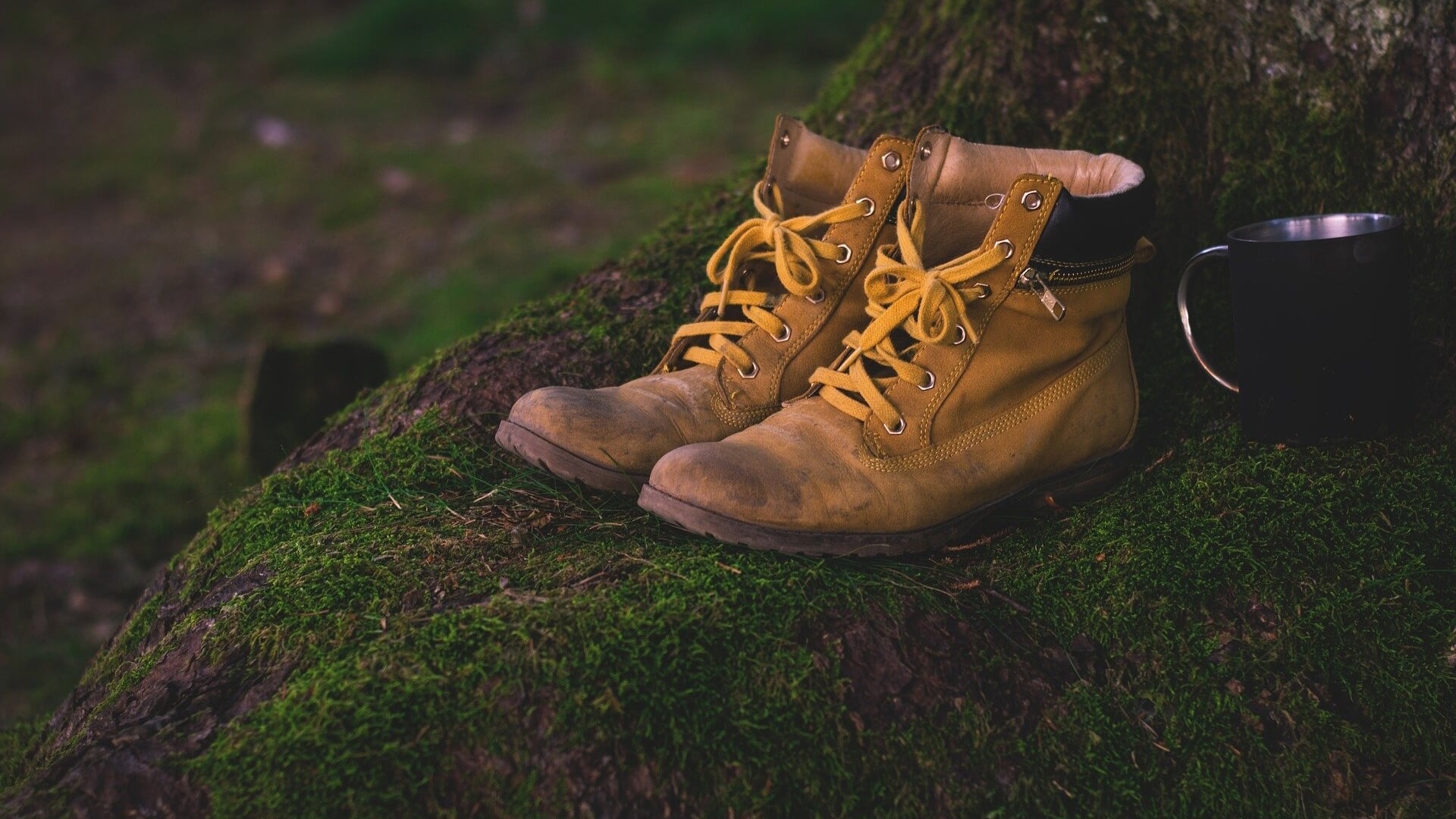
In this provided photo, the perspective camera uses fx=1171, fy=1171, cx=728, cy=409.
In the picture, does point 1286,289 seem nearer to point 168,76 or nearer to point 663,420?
point 663,420

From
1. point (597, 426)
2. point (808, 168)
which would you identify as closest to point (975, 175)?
point (808, 168)

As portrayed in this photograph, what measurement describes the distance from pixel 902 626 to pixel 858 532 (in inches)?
9.5

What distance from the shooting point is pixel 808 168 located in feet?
8.96

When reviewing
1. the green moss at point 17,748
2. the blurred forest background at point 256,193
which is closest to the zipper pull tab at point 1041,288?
the green moss at point 17,748

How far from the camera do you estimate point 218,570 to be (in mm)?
2486

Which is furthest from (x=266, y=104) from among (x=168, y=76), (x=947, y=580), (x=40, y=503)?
(x=947, y=580)

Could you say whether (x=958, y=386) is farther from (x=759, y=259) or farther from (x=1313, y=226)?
(x=1313, y=226)

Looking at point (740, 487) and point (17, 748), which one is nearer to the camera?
point (740, 487)

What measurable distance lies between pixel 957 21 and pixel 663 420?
166cm

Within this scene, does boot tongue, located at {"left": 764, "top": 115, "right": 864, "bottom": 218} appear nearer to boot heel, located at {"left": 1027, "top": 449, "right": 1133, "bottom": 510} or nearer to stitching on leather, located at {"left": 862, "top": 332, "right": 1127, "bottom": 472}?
stitching on leather, located at {"left": 862, "top": 332, "right": 1127, "bottom": 472}

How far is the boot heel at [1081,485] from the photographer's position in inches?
98.7

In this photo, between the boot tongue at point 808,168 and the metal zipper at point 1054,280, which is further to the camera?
the boot tongue at point 808,168

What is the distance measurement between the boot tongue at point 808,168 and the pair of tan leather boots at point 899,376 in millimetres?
15

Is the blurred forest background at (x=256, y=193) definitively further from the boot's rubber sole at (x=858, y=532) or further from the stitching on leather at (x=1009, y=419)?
the stitching on leather at (x=1009, y=419)
